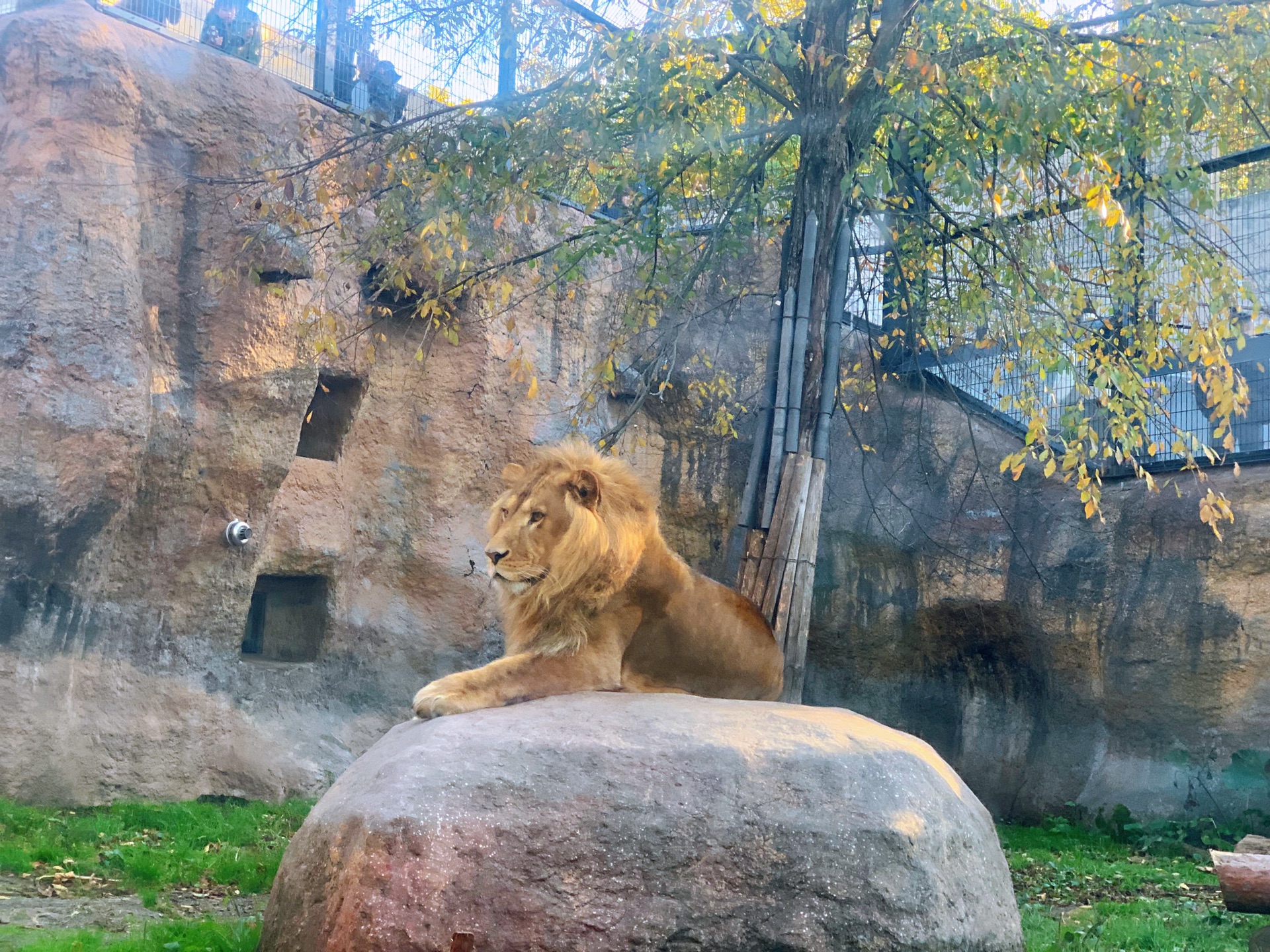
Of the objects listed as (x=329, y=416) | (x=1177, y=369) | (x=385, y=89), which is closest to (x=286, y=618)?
(x=329, y=416)

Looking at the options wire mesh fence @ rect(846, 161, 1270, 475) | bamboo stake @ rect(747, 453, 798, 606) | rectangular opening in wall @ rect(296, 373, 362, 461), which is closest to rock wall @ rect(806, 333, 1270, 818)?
wire mesh fence @ rect(846, 161, 1270, 475)

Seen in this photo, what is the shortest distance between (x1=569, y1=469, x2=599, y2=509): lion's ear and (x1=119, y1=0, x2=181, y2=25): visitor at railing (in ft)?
19.6

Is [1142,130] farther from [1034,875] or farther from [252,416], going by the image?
[252,416]

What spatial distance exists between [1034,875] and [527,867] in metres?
5.49

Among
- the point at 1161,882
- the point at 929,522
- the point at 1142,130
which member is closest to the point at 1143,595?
the point at 929,522

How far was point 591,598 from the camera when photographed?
543cm

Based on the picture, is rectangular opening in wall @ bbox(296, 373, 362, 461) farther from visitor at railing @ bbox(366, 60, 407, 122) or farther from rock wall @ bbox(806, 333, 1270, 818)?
rock wall @ bbox(806, 333, 1270, 818)

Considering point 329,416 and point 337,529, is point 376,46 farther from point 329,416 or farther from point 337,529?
point 337,529

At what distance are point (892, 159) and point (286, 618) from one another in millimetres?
6210

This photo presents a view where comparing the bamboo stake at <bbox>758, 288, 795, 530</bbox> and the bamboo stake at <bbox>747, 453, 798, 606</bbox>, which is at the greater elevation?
the bamboo stake at <bbox>758, 288, 795, 530</bbox>

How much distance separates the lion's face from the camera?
531 cm

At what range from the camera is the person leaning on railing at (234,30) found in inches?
362

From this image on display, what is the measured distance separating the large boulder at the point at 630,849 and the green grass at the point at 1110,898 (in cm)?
176

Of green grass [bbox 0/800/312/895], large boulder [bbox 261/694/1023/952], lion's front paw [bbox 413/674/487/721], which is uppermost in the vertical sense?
lion's front paw [bbox 413/674/487/721]
